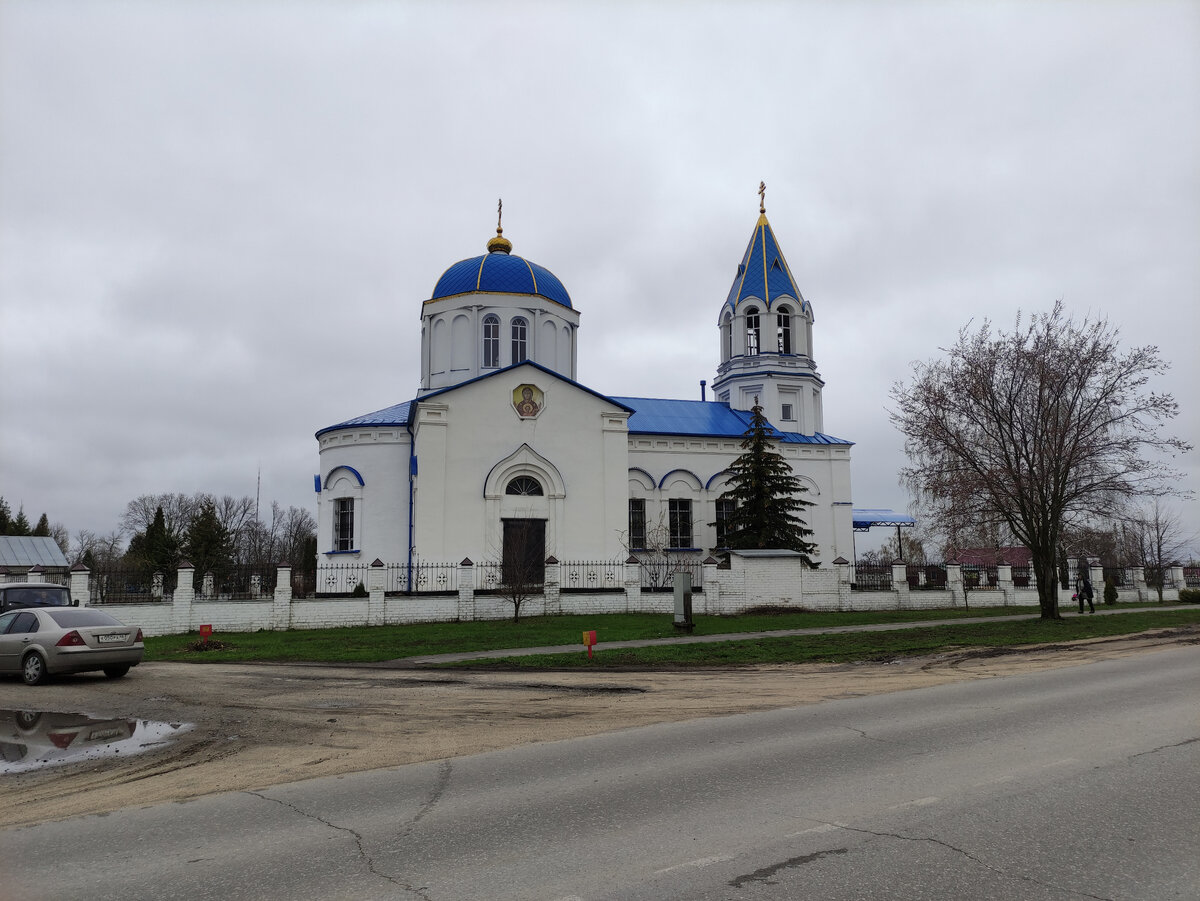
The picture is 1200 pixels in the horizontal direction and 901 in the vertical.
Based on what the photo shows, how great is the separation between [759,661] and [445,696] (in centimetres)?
577

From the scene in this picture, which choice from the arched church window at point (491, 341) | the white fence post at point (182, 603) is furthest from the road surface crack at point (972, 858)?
the arched church window at point (491, 341)

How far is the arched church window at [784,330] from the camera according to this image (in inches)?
1566

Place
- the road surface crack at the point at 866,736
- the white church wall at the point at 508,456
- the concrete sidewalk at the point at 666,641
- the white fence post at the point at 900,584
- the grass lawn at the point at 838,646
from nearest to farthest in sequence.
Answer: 1. the road surface crack at the point at 866,736
2. the grass lawn at the point at 838,646
3. the concrete sidewalk at the point at 666,641
4. the white fence post at the point at 900,584
5. the white church wall at the point at 508,456

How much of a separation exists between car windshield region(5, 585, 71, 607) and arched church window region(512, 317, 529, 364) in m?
18.3

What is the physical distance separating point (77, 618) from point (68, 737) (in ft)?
15.3

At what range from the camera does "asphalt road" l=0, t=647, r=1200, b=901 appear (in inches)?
171

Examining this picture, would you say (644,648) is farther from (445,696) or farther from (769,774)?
(769,774)

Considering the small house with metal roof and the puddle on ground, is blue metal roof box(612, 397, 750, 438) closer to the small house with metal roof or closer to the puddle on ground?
the puddle on ground

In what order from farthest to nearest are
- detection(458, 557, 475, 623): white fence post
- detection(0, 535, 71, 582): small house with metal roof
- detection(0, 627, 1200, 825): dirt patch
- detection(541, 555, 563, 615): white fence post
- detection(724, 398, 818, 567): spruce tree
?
1. detection(0, 535, 71, 582): small house with metal roof
2. detection(724, 398, 818, 567): spruce tree
3. detection(541, 555, 563, 615): white fence post
4. detection(458, 557, 475, 623): white fence post
5. detection(0, 627, 1200, 825): dirt patch

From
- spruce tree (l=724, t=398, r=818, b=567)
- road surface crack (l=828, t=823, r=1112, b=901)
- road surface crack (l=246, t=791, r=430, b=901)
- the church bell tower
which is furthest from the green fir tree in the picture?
road surface crack (l=828, t=823, r=1112, b=901)

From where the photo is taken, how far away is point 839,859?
4.58 m

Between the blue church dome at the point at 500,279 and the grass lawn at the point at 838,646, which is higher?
the blue church dome at the point at 500,279

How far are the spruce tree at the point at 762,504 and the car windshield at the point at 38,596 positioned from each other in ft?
69.3

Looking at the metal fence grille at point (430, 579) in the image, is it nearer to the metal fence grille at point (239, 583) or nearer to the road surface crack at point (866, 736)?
the metal fence grille at point (239, 583)
